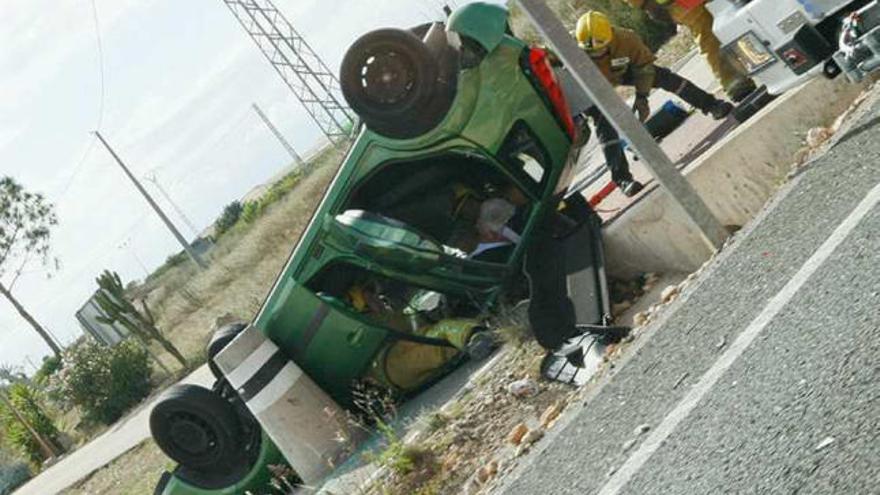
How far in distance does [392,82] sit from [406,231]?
3.06 ft

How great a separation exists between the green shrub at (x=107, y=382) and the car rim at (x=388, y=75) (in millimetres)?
17520

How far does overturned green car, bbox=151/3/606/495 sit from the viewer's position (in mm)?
6906

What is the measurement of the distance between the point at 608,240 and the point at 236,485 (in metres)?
2.82

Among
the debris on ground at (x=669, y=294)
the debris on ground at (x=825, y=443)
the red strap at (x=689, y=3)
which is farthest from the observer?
the red strap at (x=689, y=3)

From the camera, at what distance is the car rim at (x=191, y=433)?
6.99 meters

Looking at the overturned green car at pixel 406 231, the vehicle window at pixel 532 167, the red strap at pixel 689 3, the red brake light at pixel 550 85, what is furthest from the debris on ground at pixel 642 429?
the red strap at pixel 689 3

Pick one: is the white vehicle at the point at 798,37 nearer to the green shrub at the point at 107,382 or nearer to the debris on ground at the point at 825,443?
the debris on ground at the point at 825,443

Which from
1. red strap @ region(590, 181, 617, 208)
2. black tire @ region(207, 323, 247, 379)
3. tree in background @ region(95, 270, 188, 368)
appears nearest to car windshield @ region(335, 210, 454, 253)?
black tire @ region(207, 323, 247, 379)

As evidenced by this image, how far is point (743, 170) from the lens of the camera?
607 cm

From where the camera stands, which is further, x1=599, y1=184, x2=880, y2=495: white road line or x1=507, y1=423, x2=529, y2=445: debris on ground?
x1=507, y1=423, x2=529, y2=445: debris on ground

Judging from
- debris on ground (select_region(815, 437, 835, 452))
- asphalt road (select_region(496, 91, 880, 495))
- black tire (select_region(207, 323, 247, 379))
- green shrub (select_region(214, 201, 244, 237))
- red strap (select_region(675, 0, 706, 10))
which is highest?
green shrub (select_region(214, 201, 244, 237))

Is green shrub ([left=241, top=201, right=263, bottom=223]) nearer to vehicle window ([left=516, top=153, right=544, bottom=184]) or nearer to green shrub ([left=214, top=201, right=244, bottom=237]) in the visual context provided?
green shrub ([left=214, top=201, right=244, bottom=237])

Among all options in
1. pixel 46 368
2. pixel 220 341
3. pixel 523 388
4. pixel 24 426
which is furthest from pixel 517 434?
pixel 46 368

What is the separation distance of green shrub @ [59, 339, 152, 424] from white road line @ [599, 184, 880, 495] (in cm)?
2028
